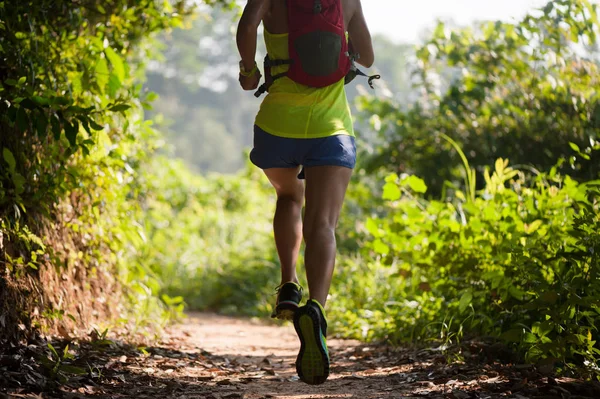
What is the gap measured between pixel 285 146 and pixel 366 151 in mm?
5449

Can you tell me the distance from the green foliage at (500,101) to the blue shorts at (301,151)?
7.23 feet

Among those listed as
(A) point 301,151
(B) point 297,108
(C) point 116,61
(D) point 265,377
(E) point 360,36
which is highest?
(E) point 360,36

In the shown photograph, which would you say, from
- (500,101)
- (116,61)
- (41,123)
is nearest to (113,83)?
(116,61)

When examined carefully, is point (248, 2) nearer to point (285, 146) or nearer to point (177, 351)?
point (285, 146)

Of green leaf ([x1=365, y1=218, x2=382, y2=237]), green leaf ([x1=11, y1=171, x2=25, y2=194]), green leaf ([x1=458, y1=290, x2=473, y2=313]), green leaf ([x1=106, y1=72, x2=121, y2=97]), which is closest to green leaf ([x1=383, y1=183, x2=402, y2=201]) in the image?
green leaf ([x1=365, y1=218, x2=382, y2=237])

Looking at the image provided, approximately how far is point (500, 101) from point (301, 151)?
4075 mm

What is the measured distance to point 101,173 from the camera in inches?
158

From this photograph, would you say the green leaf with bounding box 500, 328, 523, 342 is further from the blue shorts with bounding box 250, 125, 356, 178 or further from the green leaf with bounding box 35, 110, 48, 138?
the green leaf with bounding box 35, 110, 48, 138

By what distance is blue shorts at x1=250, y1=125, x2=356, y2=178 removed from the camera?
3055mm

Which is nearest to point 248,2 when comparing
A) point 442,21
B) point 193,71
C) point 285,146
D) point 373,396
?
point 285,146

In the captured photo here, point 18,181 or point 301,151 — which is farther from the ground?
point 301,151

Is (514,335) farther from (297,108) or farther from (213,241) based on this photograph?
(213,241)

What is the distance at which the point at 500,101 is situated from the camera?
6.66 m

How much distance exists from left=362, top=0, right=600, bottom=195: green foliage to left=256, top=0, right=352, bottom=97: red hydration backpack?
80.4 inches
